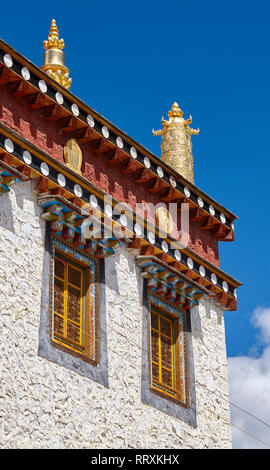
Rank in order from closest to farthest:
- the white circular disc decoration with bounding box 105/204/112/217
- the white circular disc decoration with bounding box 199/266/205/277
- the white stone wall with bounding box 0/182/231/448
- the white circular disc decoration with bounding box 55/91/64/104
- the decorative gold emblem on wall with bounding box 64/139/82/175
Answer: the white stone wall with bounding box 0/182/231/448 → the white circular disc decoration with bounding box 55/91/64/104 → the decorative gold emblem on wall with bounding box 64/139/82/175 → the white circular disc decoration with bounding box 105/204/112/217 → the white circular disc decoration with bounding box 199/266/205/277

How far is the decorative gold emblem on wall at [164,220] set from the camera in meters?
13.7

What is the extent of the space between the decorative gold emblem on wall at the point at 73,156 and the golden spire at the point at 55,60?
3.07ft

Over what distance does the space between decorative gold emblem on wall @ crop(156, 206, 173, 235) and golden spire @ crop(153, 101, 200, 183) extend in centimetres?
106

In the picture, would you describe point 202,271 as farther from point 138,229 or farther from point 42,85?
point 42,85

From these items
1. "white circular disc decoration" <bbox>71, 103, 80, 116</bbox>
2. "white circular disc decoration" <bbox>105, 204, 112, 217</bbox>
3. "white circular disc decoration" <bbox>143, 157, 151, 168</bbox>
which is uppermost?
"white circular disc decoration" <bbox>143, 157, 151, 168</bbox>

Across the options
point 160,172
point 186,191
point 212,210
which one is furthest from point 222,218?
point 160,172

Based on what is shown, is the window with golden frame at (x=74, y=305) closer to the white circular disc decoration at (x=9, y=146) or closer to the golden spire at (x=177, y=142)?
the white circular disc decoration at (x=9, y=146)

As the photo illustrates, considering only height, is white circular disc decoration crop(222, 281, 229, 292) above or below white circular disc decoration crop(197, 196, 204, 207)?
below

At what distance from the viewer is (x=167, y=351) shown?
13.1 m

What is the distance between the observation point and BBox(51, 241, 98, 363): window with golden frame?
11562 mm

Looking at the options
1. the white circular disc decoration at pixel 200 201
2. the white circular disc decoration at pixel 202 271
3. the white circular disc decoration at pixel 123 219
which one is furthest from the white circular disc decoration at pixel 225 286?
the white circular disc decoration at pixel 123 219

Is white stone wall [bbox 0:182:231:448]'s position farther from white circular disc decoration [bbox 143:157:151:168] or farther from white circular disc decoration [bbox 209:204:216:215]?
white circular disc decoration [bbox 209:204:216:215]

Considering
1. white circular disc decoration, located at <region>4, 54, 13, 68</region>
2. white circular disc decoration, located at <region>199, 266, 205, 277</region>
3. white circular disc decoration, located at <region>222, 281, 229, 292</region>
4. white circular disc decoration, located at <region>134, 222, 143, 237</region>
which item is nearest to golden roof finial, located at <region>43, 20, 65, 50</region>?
white circular disc decoration, located at <region>4, 54, 13, 68</region>

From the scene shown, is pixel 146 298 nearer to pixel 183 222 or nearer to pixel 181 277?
pixel 181 277
